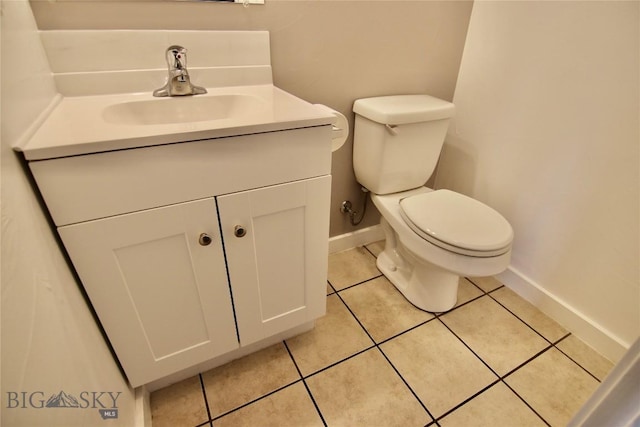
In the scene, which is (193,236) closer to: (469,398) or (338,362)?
(338,362)

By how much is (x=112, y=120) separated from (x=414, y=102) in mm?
1070

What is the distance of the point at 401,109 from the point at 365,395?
1020 mm

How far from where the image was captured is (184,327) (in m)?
0.89

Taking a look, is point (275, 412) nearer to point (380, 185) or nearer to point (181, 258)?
point (181, 258)

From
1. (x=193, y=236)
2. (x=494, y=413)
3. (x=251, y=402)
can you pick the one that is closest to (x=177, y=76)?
(x=193, y=236)

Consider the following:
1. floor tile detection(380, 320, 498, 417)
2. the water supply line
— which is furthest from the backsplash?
floor tile detection(380, 320, 498, 417)

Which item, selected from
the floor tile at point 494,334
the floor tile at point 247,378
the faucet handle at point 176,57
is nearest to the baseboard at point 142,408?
the floor tile at point 247,378

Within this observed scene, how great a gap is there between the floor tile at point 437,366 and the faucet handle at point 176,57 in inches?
45.5

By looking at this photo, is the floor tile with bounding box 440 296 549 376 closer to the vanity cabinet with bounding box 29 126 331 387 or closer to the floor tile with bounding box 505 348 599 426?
the floor tile with bounding box 505 348 599 426

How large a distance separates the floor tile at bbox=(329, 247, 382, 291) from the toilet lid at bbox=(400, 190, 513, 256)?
0.44m

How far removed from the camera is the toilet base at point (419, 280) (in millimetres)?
1272

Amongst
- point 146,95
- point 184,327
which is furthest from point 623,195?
point 146,95

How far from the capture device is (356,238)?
168cm

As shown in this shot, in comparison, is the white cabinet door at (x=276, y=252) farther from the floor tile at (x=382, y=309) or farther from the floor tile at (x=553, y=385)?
the floor tile at (x=553, y=385)
